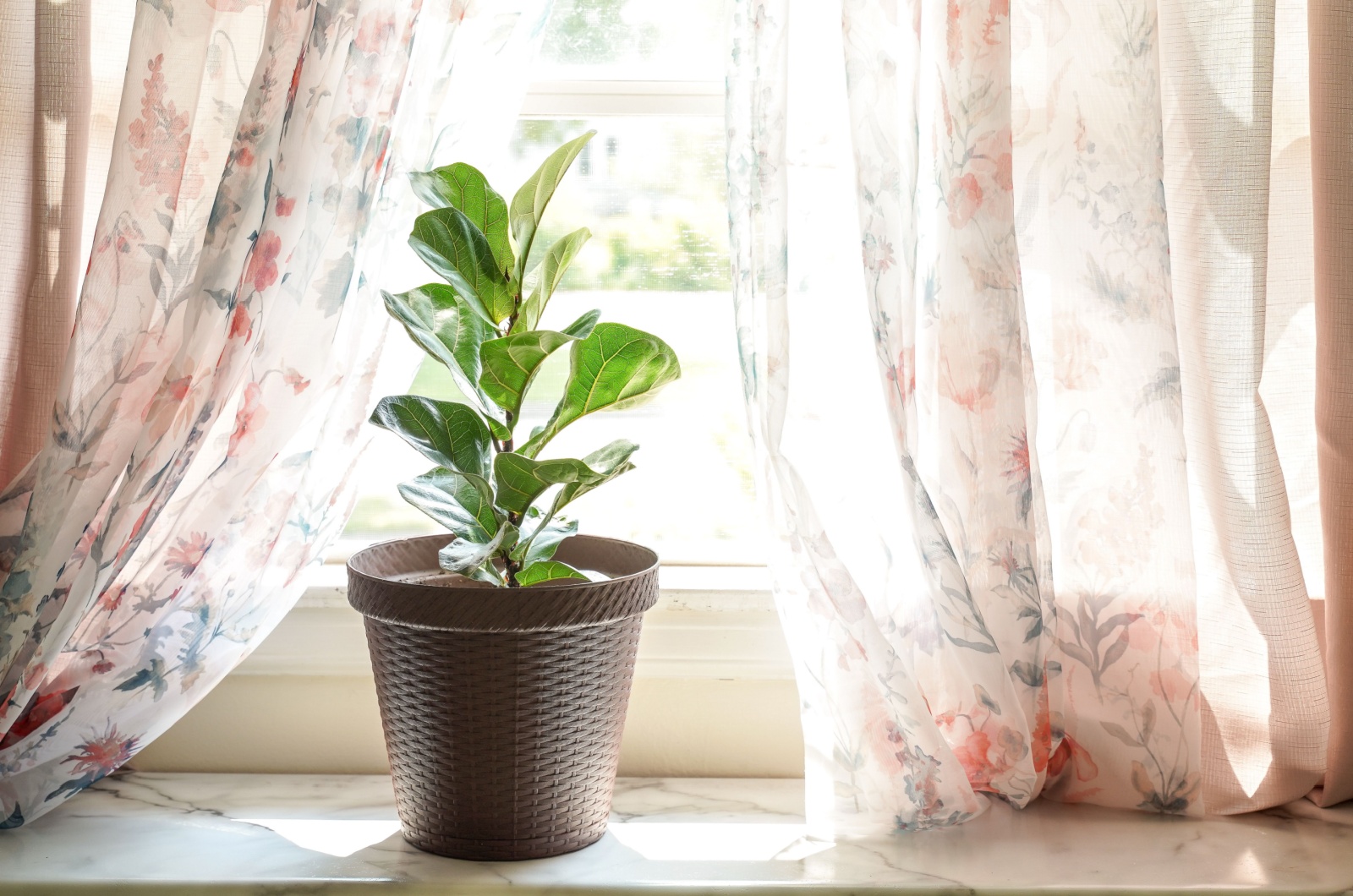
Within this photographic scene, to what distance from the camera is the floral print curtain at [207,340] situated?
98cm

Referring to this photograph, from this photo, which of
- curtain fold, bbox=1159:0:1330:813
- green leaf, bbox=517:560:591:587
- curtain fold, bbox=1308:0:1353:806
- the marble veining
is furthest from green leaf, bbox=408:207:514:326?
curtain fold, bbox=1308:0:1353:806

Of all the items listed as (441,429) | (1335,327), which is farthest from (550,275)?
(1335,327)

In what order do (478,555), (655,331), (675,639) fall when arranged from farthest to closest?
(655,331), (675,639), (478,555)

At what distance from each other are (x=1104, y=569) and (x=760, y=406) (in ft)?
1.28

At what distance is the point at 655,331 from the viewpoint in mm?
1338

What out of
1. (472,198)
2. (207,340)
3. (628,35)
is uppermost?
(628,35)

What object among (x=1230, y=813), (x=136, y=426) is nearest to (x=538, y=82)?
(x=136, y=426)

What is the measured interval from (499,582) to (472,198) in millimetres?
350

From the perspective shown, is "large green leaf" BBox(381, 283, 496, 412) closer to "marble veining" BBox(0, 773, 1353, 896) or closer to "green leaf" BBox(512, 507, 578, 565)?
"green leaf" BBox(512, 507, 578, 565)

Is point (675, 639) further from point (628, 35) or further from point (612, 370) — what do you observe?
point (628, 35)

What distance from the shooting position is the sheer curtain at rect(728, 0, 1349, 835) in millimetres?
1001

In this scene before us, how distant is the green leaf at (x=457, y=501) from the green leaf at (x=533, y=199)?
7.6 inches

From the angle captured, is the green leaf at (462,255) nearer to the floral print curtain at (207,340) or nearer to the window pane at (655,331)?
the floral print curtain at (207,340)

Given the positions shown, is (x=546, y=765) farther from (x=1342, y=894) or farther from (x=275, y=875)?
(x=1342, y=894)
